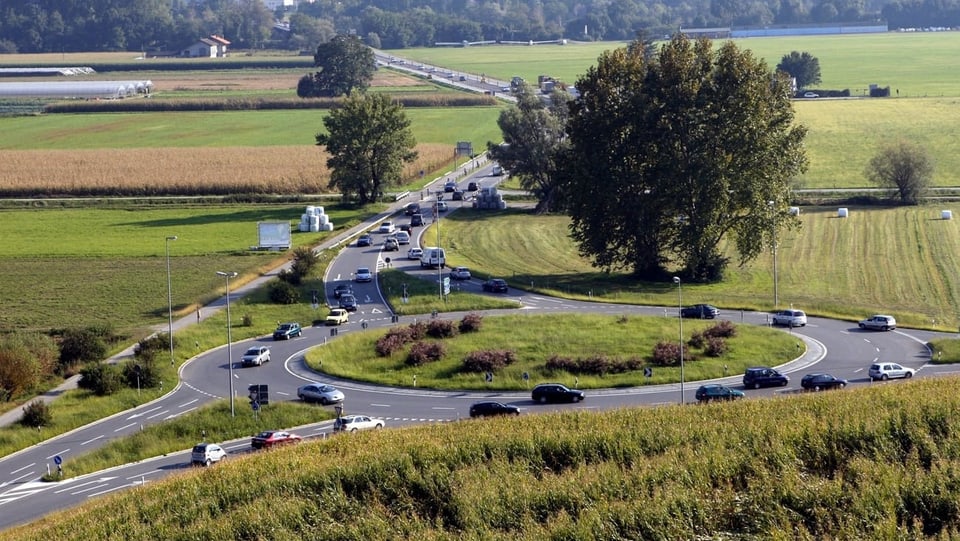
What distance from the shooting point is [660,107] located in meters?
70.9

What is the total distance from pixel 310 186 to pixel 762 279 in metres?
53.5

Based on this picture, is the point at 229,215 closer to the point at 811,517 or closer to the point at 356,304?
the point at 356,304

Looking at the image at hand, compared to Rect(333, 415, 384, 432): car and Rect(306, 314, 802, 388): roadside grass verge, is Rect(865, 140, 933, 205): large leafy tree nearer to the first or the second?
Rect(306, 314, 802, 388): roadside grass verge

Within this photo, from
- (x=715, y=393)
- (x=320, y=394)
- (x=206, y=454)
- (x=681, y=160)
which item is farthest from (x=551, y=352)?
(x=681, y=160)

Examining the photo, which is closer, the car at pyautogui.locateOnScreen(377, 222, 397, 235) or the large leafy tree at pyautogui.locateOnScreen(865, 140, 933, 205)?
the car at pyautogui.locateOnScreen(377, 222, 397, 235)

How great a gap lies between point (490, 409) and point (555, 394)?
3352 millimetres

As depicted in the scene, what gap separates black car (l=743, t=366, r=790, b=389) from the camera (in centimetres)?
4653

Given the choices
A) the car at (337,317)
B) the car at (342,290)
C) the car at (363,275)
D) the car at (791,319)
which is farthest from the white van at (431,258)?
the car at (791,319)

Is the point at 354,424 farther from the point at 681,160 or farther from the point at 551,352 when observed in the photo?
the point at 681,160

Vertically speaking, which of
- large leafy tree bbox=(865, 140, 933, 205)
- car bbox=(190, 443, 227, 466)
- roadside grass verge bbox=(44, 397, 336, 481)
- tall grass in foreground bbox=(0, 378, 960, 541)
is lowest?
roadside grass verge bbox=(44, 397, 336, 481)

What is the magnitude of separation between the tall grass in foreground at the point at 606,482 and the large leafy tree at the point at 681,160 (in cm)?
3502

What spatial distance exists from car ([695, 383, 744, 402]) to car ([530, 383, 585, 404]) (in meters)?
4.37

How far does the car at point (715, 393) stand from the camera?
43.2 metres

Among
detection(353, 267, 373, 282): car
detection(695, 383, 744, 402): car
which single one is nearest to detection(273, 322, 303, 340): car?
detection(353, 267, 373, 282): car
